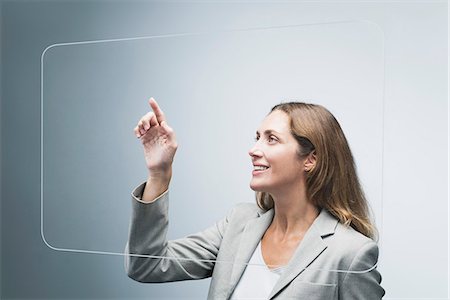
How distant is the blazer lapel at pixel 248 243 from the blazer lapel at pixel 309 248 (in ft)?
0.34

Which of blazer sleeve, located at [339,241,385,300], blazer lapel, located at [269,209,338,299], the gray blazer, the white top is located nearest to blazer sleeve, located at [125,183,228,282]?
the gray blazer

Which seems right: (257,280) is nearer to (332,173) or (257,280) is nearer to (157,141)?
(332,173)

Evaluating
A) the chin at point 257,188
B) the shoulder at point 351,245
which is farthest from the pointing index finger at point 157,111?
the shoulder at point 351,245

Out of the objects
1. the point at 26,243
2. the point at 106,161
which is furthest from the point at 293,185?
the point at 26,243

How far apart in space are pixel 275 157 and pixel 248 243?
21 cm

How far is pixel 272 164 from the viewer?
160 cm

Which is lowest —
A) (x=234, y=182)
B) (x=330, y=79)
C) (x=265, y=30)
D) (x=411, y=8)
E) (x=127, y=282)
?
(x=127, y=282)

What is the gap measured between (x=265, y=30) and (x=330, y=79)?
191 millimetres

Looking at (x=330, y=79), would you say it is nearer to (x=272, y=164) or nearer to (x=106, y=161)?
(x=272, y=164)

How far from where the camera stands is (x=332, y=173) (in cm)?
153

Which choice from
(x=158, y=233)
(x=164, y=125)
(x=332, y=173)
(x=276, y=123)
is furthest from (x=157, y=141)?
(x=332, y=173)

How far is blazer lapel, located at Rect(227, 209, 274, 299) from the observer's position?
5.39 ft

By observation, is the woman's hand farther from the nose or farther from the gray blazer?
the nose

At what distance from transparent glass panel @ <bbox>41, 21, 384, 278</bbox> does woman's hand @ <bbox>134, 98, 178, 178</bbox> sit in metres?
0.02
